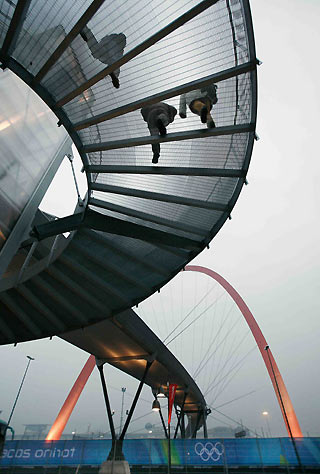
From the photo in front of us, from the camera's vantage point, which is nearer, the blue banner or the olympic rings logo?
the blue banner

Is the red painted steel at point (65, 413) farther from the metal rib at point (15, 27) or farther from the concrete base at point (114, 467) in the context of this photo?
the metal rib at point (15, 27)

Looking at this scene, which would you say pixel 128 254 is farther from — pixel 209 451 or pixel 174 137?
pixel 209 451

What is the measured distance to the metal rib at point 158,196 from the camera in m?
8.39

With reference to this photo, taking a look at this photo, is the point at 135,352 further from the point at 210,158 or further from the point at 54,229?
the point at 210,158

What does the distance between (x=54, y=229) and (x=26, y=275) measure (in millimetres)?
3976

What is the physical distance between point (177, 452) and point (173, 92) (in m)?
19.1

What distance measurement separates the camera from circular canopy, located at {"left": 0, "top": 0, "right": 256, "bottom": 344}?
17.5 ft

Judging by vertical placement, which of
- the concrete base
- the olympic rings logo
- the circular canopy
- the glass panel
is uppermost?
the glass panel

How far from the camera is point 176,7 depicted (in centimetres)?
517

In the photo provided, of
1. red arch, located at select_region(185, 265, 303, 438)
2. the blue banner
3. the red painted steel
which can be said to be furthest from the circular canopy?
the red painted steel

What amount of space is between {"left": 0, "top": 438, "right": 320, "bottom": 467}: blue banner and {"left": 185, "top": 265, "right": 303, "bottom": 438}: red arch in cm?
1345

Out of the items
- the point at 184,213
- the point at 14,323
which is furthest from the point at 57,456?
the point at 184,213

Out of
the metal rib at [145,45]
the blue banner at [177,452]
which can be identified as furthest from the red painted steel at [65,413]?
the metal rib at [145,45]

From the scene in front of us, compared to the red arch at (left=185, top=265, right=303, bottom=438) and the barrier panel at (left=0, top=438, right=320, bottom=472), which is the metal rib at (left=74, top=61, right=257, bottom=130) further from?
the red arch at (left=185, top=265, right=303, bottom=438)
